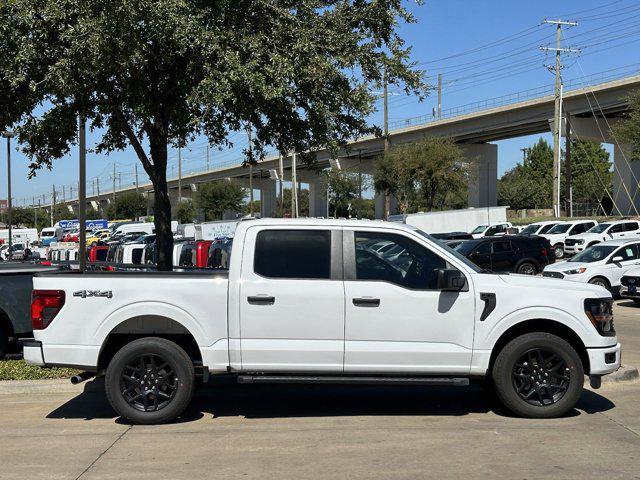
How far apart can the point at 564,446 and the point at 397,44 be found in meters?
6.99

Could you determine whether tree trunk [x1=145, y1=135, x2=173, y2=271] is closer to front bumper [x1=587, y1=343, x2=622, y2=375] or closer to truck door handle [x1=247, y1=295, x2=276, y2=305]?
truck door handle [x1=247, y1=295, x2=276, y2=305]

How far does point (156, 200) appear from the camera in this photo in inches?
436

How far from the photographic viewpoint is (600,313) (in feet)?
23.1

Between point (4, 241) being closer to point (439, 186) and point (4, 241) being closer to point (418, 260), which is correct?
point (439, 186)

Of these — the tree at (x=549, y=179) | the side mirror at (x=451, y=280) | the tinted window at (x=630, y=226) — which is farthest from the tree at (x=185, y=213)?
the side mirror at (x=451, y=280)

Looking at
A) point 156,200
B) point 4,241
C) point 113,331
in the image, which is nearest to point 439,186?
point 4,241

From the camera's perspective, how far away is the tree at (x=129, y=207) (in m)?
125

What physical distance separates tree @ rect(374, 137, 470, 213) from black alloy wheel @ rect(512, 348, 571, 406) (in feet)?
170

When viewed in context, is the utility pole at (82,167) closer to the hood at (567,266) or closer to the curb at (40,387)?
the curb at (40,387)

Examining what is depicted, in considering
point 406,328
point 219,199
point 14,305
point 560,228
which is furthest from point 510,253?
point 219,199

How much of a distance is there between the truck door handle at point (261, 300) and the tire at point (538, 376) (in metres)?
2.22

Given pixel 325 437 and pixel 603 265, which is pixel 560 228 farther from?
pixel 325 437

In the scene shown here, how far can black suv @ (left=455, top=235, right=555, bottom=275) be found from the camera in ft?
84.1

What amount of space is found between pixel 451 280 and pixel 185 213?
340 ft
